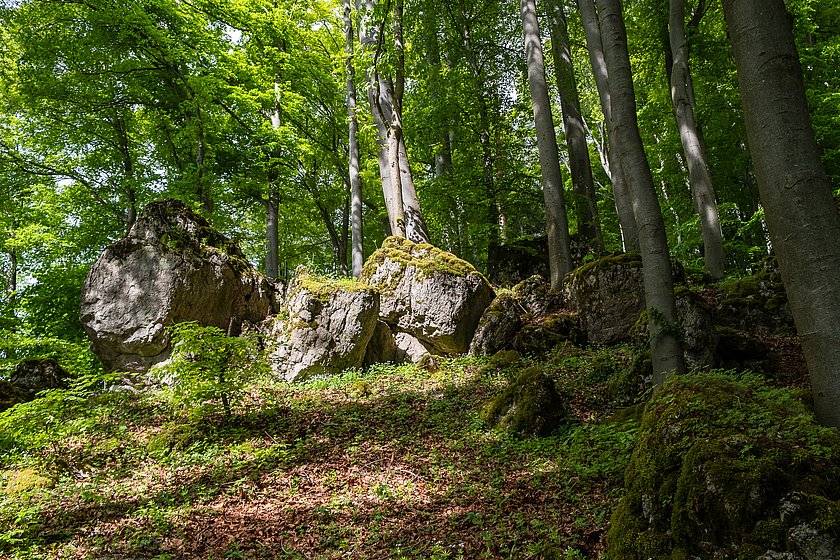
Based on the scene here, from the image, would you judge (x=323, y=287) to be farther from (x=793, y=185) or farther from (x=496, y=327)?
(x=793, y=185)

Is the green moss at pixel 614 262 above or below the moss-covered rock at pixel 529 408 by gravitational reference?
above

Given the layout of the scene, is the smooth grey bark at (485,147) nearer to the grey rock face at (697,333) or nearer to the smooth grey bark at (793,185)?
the grey rock face at (697,333)

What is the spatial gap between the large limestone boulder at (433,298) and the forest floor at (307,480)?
234 cm

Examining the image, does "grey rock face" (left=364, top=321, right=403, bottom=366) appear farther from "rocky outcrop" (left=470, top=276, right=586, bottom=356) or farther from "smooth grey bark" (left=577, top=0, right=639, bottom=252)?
"smooth grey bark" (left=577, top=0, right=639, bottom=252)

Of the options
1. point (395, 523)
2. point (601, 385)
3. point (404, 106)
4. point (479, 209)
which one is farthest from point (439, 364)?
point (404, 106)

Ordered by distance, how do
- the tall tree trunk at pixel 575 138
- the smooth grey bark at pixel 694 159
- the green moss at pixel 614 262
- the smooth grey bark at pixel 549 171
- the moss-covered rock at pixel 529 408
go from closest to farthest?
the moss-covered rock at pixel 529 408, the green moss at pixel 614 262, the smooth grey bark at pixel 549 171, the smooth grey bark at pixel 694 159, the tall tree trunk at pixel 575 138

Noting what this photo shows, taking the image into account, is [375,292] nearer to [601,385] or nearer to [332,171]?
[601,385]

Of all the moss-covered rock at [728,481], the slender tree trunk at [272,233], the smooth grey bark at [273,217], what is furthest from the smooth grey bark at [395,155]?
the moss-covered rock at [728,481]

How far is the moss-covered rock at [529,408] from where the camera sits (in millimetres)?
5684

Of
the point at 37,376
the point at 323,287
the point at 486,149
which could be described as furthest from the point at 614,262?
the point at 37,376

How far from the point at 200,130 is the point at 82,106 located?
3917 mm

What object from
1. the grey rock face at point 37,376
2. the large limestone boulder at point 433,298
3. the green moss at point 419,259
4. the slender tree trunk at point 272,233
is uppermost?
the slender tree trunk at point 272,233

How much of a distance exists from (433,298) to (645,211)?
521cm

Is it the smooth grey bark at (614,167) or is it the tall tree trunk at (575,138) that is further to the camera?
the tall tree trunk at (575,138)
